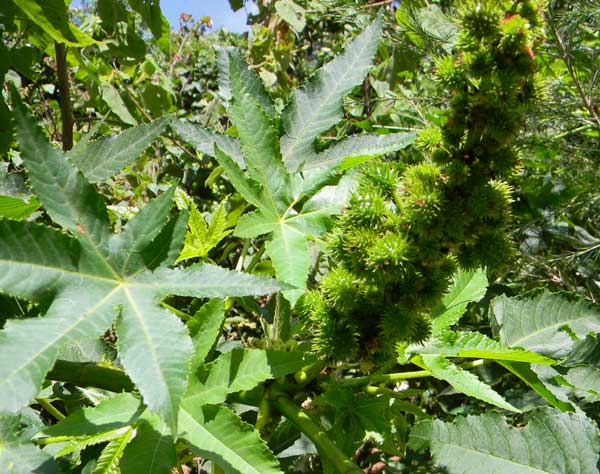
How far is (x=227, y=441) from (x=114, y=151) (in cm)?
57

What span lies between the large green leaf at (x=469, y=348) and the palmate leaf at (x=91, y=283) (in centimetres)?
48

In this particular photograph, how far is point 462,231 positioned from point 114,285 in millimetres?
591

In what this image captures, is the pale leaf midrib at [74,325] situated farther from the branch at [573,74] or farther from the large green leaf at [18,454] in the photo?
the branch at [573,74]

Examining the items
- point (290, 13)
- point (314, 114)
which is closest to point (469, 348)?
point (314, 114)

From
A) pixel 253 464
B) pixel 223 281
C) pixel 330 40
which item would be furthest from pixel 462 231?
pixel 330 40

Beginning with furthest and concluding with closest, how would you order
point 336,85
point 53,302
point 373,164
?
point 336,85 < point 373,164 < point 53,302

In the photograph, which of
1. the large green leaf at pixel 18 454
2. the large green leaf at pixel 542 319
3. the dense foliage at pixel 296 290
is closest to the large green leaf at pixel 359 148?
the dense foliage at pixel 296 290

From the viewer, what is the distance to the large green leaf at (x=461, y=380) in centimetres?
109

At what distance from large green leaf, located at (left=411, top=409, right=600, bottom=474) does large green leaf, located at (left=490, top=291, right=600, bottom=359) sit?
0.69ft

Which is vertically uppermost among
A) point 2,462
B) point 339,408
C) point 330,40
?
point 330,40

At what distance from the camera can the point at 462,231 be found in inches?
40.5

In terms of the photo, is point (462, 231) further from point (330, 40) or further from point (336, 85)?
point (330, 40)

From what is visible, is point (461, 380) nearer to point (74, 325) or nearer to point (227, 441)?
point (227, 441)

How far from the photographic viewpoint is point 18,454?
0.95m
